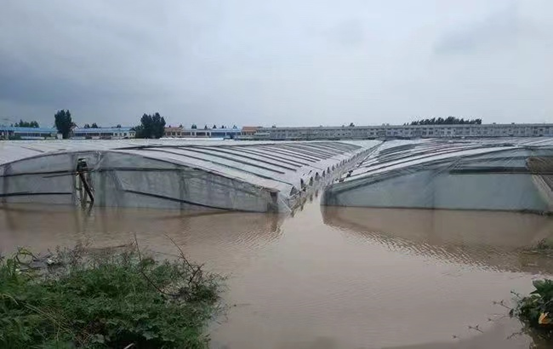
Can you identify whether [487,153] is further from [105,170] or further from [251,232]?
[105,170]

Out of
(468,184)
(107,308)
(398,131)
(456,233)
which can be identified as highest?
(398,131)

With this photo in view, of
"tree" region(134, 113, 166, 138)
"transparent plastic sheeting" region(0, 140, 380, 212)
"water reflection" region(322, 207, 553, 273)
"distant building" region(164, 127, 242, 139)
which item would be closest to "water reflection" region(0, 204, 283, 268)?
"transparent plastic sheeting" region(0, 140, 380, 212)

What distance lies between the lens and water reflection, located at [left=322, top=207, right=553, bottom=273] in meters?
6.97

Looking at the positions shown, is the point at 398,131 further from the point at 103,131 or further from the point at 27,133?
the point at 27,133

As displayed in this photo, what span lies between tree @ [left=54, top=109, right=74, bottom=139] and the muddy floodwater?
46.0m


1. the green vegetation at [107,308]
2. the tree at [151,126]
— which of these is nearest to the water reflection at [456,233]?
the green vegetation at [107,308]

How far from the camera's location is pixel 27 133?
5831 cm

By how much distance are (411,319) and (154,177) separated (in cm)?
857

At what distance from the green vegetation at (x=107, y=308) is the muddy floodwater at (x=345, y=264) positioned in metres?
0.39

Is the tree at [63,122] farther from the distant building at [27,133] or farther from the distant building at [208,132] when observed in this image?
the distant building at [208,132]

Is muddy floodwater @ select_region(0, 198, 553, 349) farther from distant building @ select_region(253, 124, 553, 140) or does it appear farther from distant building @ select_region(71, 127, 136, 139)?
distant building @ select_region(71, 127, 136, 139)

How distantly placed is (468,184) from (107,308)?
936 cm

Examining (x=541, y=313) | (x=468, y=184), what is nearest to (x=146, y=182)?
(x=468, y=184)

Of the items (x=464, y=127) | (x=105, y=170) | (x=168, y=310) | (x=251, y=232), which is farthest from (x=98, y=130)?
(x=168, y=310)
